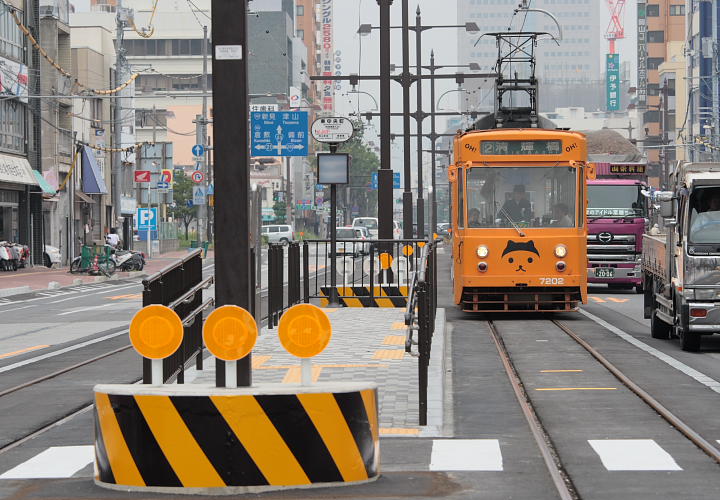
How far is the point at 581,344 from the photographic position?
67.5 feet

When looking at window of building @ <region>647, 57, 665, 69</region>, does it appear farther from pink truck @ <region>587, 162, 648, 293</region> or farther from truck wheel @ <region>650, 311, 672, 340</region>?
truck wheel @ <region>650, 311, 672, 340</region>

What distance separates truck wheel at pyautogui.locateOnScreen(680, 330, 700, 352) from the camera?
1950cm

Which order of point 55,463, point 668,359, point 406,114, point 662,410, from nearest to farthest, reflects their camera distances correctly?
point 55,463 → point 662,410 → point 668,359 → point 406,114

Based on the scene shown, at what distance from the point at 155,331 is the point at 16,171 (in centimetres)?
5467

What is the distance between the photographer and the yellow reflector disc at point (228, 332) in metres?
9.12

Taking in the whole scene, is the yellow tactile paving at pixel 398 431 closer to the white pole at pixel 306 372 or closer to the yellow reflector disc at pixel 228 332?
the white pole at pixel 306 372

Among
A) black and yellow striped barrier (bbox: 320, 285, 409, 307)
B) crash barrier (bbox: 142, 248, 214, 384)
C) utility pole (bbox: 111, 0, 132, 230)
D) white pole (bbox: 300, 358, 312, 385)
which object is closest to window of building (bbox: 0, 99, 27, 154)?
utility pole (bbox: 111, 0, 132, 230)

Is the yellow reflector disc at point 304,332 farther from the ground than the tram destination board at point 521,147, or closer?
closer

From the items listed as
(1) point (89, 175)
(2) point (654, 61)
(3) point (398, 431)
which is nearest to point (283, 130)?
(3) point (398, 431)

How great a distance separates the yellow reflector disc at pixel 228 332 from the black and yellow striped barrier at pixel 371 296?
61.8ft

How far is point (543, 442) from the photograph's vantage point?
11.0 metres

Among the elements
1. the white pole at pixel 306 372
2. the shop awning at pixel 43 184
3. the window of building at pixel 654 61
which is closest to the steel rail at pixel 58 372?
the white pole at pixel 306 372

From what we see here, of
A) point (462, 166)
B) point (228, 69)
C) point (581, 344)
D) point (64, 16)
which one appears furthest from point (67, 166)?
point (228, 69)

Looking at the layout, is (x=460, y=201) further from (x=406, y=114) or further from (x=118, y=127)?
(x=118, y=127)
